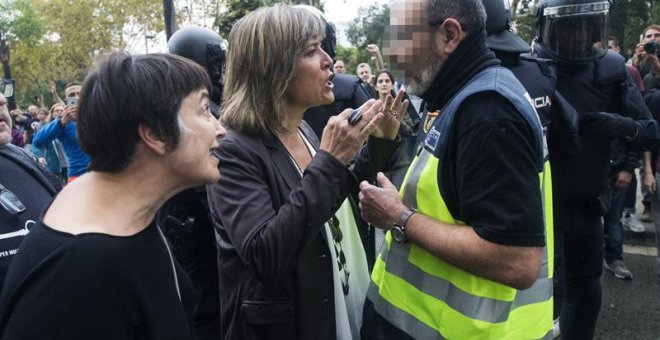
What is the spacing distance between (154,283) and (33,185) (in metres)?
1.30

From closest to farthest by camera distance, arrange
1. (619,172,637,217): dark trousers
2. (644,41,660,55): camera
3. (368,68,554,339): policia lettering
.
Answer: (368,68,554,339): policia lettering, (644,41,660,55): camera, (619,172,637,217): dark trousers

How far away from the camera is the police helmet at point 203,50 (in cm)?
325

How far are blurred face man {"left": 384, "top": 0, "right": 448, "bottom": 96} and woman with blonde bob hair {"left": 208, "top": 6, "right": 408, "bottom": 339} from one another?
149 mm

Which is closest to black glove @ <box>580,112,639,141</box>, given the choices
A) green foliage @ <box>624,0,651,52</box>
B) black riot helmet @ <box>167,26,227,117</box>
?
black riot helmet @ <box>167,26,227,117</box>

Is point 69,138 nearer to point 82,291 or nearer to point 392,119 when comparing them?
point 392,119

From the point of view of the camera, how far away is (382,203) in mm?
1686

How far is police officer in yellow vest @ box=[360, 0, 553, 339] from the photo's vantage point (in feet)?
4.78

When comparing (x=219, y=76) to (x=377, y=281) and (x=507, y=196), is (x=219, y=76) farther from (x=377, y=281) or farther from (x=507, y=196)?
(x=507, y=196)

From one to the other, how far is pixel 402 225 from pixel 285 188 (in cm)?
39

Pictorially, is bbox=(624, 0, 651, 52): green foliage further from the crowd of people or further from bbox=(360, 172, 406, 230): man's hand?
bbox=(360, 172, 406, 230): man's hand

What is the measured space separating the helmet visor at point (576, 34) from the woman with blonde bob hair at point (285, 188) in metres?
1.50

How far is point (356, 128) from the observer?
170 cm

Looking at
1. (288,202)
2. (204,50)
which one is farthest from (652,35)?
(288,202)

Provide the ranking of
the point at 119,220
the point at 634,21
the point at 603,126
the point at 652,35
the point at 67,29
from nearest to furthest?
the point at 119,220 → the point at 603,126 → the point at 652,35 → the point at 634,21 → the point at 67,29
